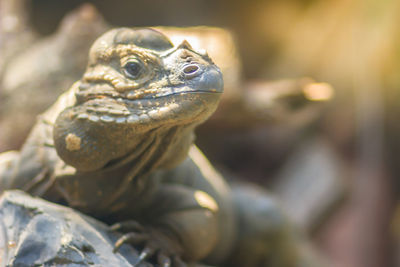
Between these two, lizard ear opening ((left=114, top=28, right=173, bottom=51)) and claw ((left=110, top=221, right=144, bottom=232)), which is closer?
lizard ear opening ((left=114, top=28, right=173, bottom=51))

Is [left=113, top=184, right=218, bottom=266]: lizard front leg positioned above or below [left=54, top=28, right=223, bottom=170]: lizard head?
below

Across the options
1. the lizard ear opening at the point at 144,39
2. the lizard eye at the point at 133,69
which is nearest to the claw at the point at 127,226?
the lizard eye at the point at 133,69

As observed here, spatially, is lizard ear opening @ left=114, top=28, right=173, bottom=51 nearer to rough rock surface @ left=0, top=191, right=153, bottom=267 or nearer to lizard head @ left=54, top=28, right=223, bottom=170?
lizard head @ left=54, top=28, right=223, bottom=170

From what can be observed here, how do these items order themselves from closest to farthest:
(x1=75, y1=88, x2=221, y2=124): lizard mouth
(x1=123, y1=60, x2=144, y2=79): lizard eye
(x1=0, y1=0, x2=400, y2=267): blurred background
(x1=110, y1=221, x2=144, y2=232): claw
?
(x1=75, y1=88, x2=221, y2=124): lizard mouth → (x1=123, y1=60, x2=144, y2=79): lizard eye → (x1=110, y1=221, x2=144, y2=232): claw → (x1=0, y1=0, x2=400, y2=267): blurred background

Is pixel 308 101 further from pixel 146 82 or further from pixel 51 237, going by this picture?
pixel 51 237

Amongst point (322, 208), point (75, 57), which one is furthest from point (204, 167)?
point (322, 208)

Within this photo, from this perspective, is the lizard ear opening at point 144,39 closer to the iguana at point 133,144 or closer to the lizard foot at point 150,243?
the iguana at point 133,144

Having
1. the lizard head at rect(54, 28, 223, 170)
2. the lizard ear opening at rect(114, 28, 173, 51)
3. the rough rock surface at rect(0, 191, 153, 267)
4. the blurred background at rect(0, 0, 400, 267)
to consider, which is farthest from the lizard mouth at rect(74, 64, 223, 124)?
the blurred background at rect(0, 0, 400, 267)
